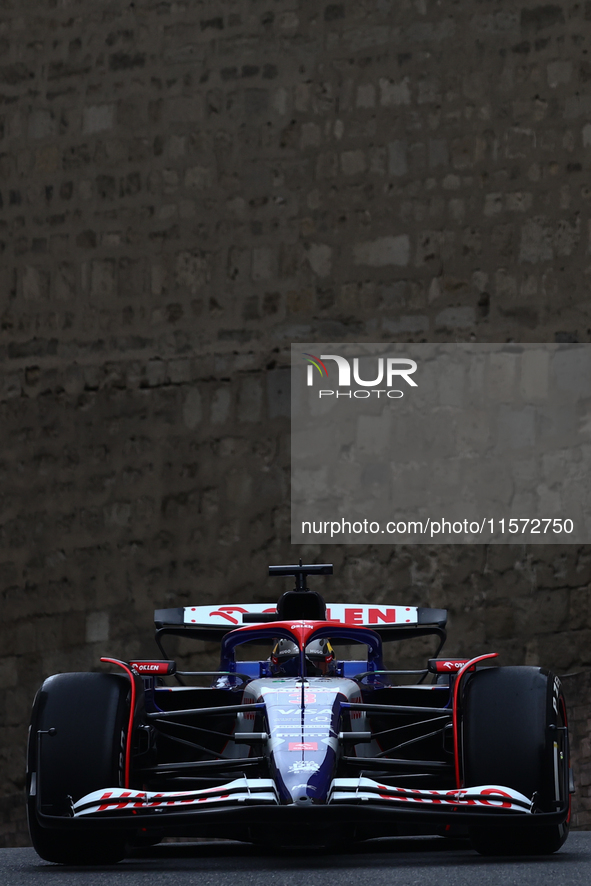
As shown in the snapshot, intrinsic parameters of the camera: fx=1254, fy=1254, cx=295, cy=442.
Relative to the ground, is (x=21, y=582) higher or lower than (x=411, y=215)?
lower

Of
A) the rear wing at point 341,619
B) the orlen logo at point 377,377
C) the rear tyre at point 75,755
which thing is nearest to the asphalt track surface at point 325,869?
the rear tyre at point 75,755

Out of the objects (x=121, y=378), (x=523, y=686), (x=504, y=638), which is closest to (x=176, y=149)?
(x=121, y=378)

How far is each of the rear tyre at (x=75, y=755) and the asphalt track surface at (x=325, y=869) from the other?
95 mm

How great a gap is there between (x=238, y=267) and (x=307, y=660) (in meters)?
5.19

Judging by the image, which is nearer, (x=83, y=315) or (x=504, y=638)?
(x=504, y=638)

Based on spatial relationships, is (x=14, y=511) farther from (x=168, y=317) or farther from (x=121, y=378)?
(x=168, y=317)

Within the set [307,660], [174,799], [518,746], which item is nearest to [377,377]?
[307,660]

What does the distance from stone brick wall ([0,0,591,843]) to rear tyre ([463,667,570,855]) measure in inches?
189

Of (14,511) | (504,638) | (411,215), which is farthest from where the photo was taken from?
(14,511)

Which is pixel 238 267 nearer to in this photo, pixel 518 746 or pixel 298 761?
pixel 518 746

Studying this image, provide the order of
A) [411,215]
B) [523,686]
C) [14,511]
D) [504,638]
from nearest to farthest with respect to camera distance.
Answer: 1. [523,686]
2. [504,638]
3. [411,215]
4. [14,511]

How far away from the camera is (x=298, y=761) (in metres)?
4.03

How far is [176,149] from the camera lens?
10430 millimetres

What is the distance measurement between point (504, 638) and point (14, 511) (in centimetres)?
421
